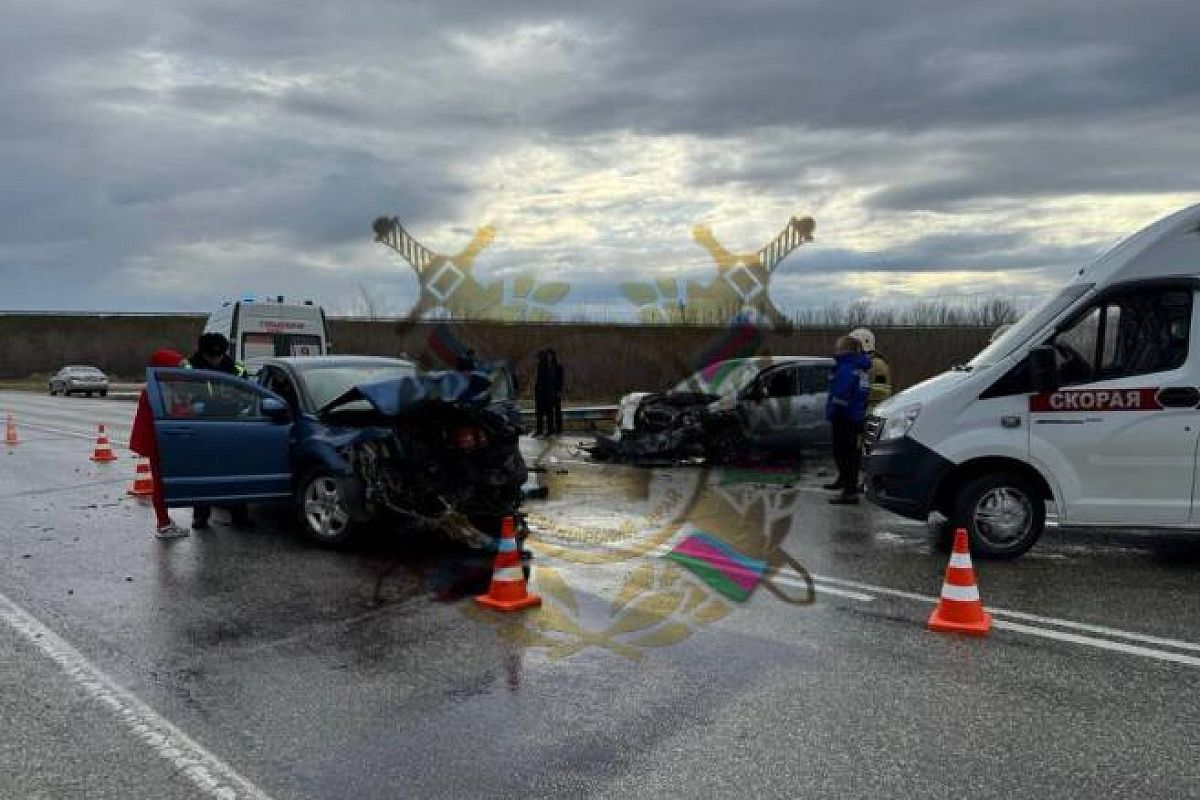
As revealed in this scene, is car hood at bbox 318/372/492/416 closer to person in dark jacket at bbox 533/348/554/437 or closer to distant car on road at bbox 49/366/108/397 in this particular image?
person in dark jacket at bbox 533/348/554/437

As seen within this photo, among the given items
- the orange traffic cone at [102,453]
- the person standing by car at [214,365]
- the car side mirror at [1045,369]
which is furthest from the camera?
the orange traffic cone at [102,453]

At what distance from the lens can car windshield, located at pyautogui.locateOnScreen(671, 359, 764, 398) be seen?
1380 cm

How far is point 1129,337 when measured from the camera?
702 centimetres

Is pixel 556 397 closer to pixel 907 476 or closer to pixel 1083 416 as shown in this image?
pixel 907 476

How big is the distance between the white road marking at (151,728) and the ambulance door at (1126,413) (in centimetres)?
598

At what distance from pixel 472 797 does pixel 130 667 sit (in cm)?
243

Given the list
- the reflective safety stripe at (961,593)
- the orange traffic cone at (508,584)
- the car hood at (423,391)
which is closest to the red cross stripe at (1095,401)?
the reflective safety stripe at (961,593)

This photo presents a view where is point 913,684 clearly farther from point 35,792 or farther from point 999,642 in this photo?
point 35,792

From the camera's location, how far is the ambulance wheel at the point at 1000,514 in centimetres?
724

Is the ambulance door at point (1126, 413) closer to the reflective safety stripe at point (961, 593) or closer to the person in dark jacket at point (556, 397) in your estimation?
the reflective safety stripe at point (961, 593)

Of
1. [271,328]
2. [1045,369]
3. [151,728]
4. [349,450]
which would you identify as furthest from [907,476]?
[271,328]

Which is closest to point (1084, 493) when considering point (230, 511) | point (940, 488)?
point (940, 488)

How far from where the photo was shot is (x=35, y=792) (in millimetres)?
3473

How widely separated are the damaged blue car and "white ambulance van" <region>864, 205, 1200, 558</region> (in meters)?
3.40
